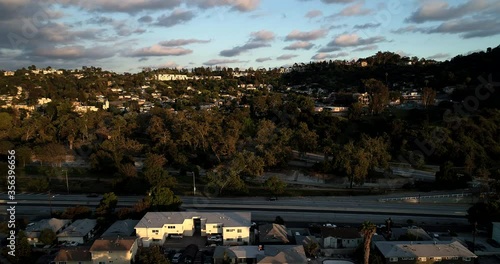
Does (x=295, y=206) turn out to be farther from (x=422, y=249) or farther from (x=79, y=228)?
(x=79, y=228)

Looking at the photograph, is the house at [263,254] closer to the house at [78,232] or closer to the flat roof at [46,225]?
the house at [78,232]

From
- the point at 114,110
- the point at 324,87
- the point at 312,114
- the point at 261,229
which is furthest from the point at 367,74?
the point at 261,229

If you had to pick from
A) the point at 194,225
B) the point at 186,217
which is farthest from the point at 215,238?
the point at 186,217

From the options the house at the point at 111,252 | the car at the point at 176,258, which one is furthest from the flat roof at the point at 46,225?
the car at the point at 176,258

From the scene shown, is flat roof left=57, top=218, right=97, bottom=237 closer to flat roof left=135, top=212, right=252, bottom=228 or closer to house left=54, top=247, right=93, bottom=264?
house left=54, top=247, right=93, bottom=264

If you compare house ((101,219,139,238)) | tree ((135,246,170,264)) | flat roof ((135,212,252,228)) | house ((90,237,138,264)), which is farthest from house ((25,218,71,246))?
tree ((135,246,170,264))
